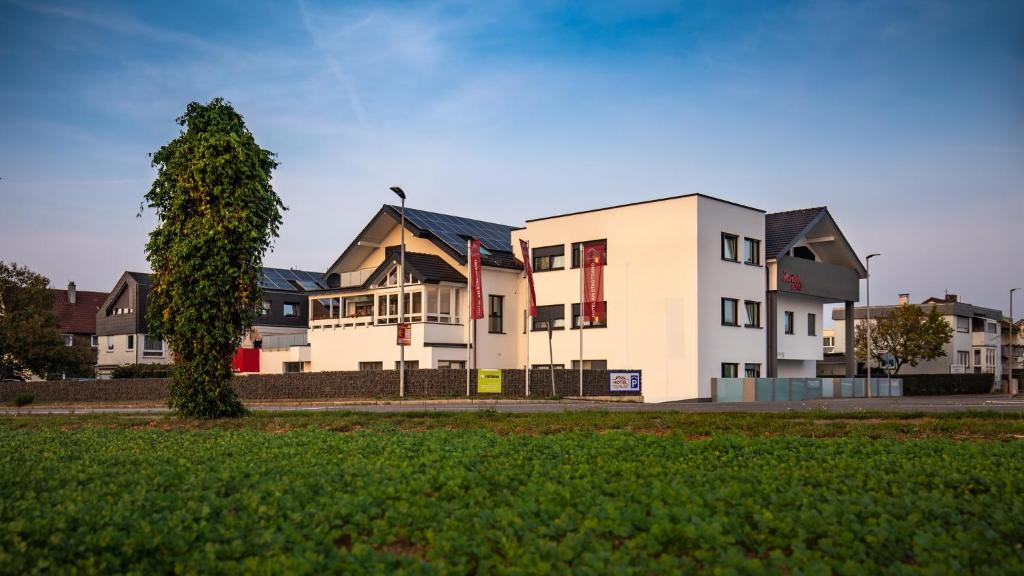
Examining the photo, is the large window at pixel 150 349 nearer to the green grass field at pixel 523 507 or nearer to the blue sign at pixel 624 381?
the blue sign at pixel 624 381

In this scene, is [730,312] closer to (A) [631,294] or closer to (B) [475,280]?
(A) [631,294]

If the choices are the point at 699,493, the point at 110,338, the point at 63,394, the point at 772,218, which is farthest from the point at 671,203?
the point at 110,338

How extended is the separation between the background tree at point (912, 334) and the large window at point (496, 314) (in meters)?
40.8

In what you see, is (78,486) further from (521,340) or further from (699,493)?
(521,340)

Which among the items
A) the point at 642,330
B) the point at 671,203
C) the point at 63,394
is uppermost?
the point at 671,203

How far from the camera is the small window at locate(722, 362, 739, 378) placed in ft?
159

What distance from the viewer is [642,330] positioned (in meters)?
48.2

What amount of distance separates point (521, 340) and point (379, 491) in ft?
147

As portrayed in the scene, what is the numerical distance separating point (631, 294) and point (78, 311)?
5824 cm

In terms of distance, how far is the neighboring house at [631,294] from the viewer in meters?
47.3

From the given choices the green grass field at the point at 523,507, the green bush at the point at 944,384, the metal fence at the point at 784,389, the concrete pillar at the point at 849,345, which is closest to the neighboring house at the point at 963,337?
the green bush at the point at 944,384

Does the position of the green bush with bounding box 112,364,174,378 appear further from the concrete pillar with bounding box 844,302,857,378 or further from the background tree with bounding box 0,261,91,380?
the concrete pillar with bounding box 844,302,857,378

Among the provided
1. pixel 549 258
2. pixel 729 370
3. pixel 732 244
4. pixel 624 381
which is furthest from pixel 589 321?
pixel 732 244

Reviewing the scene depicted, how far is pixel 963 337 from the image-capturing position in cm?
9469
